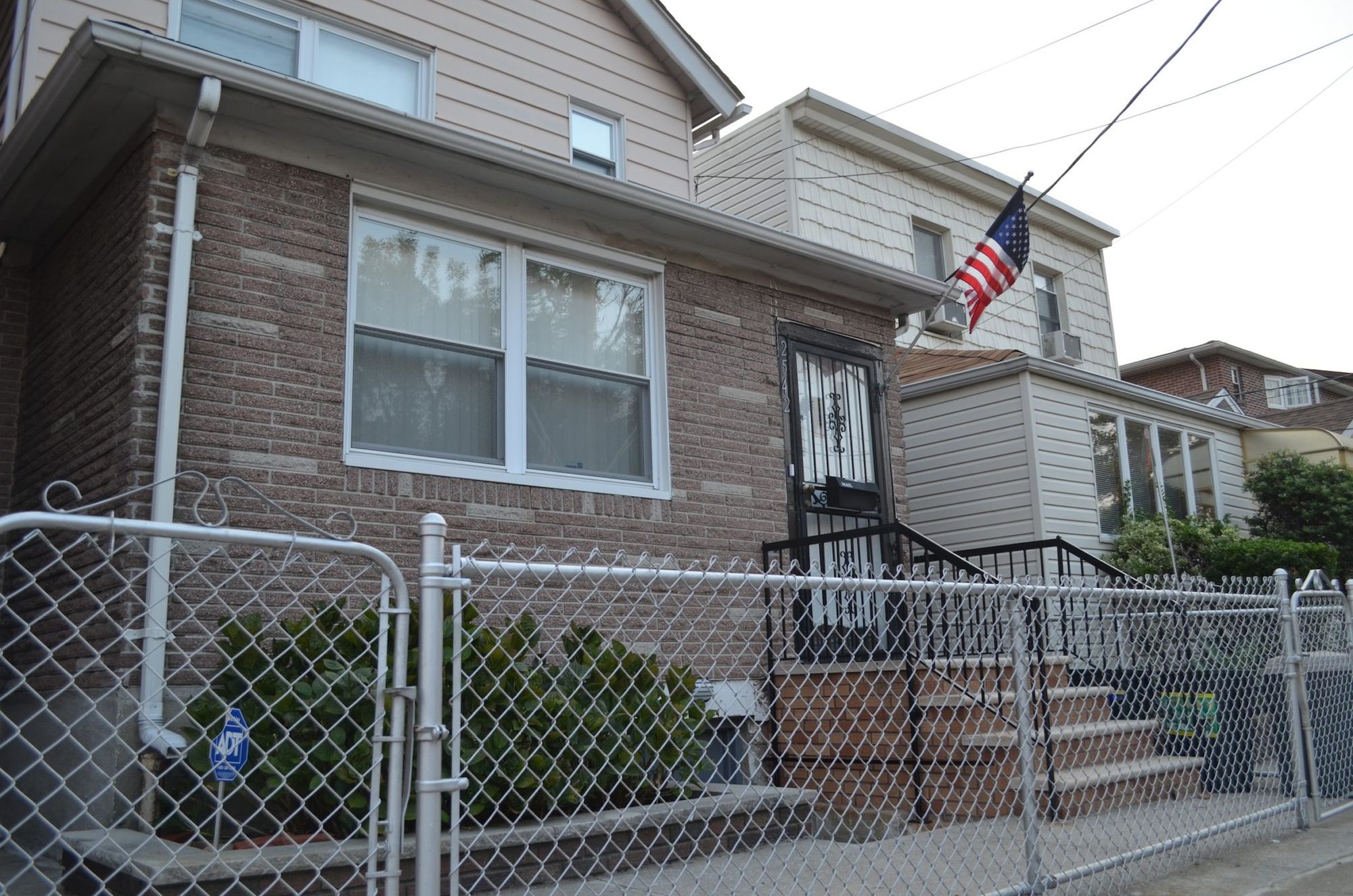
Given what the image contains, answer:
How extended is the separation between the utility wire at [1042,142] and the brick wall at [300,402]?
7.21m

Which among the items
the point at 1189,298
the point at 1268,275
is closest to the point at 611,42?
the point at 1268,275

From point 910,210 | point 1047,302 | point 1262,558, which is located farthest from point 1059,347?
point 1262,558

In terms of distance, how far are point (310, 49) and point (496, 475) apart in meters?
3.78

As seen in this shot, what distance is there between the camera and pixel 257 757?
161 inches

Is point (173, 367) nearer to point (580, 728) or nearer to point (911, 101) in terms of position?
point (580, 728)

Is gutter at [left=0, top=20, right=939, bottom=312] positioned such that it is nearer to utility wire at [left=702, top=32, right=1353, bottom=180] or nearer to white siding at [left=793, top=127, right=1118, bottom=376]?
white siding at [left=793, top=127, right=1118, bottom=376]

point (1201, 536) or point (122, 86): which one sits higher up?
point (122, 86)

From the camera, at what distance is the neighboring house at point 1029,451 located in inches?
420

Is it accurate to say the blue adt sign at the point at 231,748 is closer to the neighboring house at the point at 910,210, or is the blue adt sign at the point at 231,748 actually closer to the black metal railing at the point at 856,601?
the black metal railing at the point at 856,601

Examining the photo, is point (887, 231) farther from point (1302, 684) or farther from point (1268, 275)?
point (1302, 684)

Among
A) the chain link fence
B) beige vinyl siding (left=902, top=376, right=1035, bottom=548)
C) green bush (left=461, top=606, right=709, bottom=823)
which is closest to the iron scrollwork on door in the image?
the chain link fence

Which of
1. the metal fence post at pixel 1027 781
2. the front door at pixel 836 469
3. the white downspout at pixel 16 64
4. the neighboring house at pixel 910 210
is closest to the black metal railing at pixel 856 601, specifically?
the front door at pixel 836 469

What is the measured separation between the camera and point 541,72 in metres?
8.86

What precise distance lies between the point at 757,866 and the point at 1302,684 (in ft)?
9.56
